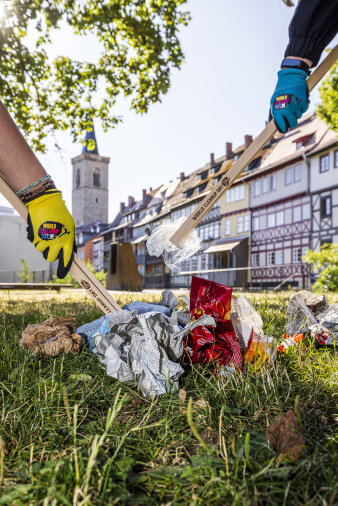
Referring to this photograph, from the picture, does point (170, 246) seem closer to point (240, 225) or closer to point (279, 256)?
point (279, 256)

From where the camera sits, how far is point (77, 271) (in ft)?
6.38

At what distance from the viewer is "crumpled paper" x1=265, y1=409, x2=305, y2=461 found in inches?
33.6

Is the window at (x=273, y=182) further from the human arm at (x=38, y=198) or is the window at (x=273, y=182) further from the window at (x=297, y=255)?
the human arm at (x=38, y=198)

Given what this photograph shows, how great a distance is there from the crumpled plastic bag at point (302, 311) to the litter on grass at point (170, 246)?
71cm

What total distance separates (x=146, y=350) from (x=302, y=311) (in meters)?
1.13

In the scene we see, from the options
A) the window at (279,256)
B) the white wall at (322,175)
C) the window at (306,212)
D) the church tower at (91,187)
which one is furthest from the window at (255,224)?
the church tower at (91,187)

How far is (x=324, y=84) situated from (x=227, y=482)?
1051 cm

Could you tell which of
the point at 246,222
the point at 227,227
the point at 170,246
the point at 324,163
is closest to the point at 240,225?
the point at 246,222

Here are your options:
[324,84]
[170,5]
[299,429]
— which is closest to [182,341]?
[299,429]

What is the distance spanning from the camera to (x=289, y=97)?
7.27ft

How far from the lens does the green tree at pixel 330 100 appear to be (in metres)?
9.02

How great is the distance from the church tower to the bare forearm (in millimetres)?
77875

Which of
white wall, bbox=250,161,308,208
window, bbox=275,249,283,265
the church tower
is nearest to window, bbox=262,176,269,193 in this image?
white wall, bbox=250,161,308,208

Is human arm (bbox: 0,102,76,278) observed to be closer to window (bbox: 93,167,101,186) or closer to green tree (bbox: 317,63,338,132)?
green tree (bbox: 317,63,338,132)
